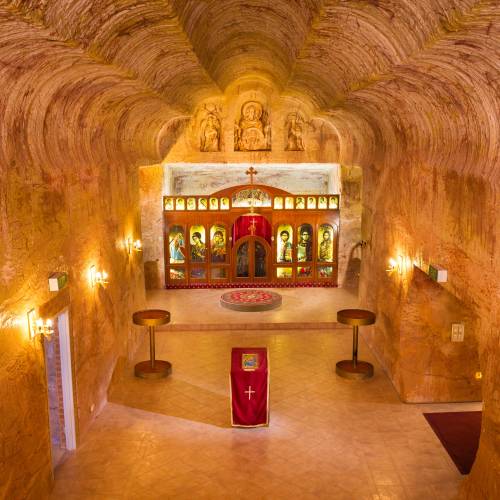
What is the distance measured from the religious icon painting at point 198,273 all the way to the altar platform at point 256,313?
512mm

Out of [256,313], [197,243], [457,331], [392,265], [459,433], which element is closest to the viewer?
[459,433]

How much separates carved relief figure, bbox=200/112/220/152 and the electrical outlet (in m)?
8.75

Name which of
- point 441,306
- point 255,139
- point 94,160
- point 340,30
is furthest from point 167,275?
point 340,30

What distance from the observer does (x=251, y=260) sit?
1766cm

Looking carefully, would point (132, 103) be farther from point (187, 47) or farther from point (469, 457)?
point (469, 457)

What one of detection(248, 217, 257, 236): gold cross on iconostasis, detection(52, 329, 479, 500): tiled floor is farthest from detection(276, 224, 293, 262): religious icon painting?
detection(52, 329, 479, 500): tiled floor

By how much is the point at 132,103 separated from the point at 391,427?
22.6 ft

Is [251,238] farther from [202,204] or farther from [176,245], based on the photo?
[176,245]

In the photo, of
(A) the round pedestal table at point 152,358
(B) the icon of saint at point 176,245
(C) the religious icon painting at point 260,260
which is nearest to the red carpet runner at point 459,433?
(A) the round pedestal table at point 152,358

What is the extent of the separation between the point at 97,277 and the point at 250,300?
6396mm

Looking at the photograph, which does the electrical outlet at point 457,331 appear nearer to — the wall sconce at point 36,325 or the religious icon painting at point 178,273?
the wall sconce at point 36,325

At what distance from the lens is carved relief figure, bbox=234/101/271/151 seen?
52.7ft

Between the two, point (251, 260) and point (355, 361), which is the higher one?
point (251, 260)

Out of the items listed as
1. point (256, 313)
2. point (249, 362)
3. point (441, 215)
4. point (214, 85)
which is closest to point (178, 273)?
point (256, 313)
